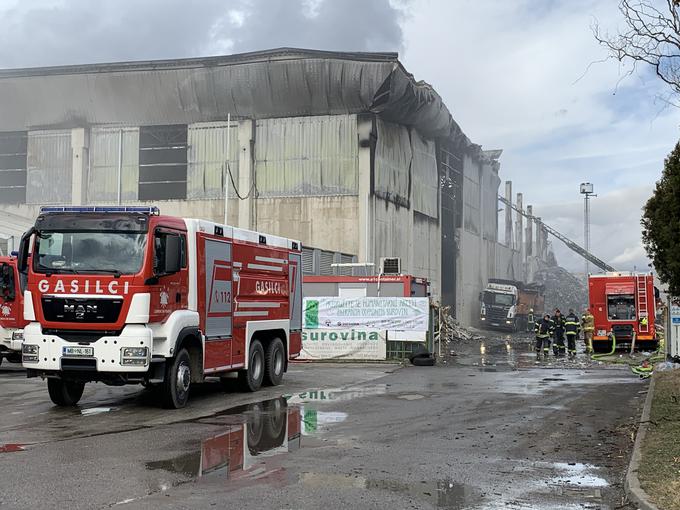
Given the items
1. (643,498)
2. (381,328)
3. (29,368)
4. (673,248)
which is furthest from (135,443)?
(381,328)

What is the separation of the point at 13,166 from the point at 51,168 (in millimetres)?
2837

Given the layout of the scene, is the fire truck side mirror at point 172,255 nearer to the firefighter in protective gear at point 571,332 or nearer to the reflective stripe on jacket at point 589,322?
the firefighter in protective gear at point 571,332

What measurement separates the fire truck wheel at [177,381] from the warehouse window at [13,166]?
36.5m

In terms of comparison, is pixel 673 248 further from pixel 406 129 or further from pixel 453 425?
pixel 406 129

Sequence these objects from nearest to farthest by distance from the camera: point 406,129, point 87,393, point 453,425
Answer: point 453,425, point 87,393, point 406,129

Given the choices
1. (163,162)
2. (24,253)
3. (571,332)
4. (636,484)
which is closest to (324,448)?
(636,484)

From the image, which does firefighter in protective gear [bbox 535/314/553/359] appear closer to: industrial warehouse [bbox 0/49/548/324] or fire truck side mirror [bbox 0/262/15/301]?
industrial warehouse [bbox 0/49/548/324]

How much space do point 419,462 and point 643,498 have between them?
241 centimetres

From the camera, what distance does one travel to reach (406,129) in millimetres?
43531

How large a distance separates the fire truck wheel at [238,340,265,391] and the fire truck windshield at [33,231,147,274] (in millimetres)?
3741

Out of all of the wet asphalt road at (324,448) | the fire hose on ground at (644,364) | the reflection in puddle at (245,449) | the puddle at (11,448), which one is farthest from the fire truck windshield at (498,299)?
the puddle at (11,448)

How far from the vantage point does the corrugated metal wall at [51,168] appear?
4328 cm

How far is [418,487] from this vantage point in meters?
6.53

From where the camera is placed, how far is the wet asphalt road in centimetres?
620
